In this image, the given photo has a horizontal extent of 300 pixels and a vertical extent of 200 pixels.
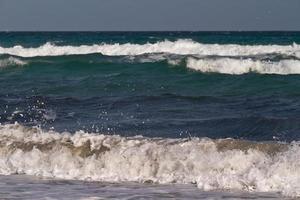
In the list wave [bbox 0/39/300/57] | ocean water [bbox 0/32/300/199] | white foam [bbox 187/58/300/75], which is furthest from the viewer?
wave [bbox 0/39/300/57]

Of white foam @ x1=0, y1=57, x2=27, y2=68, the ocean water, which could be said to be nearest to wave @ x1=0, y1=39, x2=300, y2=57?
white foam @ x1=0, y1=57, x2=27, y2=68

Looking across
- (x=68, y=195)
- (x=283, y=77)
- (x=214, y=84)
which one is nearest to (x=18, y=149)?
(x=68, y=195)

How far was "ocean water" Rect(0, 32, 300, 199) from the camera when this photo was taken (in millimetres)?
7918

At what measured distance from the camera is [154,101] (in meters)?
15.0

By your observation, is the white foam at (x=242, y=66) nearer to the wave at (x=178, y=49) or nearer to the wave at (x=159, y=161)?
the wave at (x=178, y=49)

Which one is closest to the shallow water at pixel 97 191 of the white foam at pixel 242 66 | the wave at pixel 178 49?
the white foam at pixel 242 66

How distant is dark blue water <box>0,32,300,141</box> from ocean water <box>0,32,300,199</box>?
25mm

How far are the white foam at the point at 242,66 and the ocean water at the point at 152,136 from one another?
26 cm

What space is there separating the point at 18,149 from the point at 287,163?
3.98 m

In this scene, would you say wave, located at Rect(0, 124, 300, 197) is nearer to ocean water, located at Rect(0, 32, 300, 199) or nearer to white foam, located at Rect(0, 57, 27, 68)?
ocean water, located at Rect(0, 32, 300, 199)

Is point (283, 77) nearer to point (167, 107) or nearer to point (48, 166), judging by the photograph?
point (167, 107)

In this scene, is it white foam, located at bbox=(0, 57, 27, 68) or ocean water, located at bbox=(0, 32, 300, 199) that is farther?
white foam, located at bbox=(0, 57, 27, 68)

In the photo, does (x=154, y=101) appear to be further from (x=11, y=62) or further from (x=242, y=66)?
(x=11, y=62)

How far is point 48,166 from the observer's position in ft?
31.1
